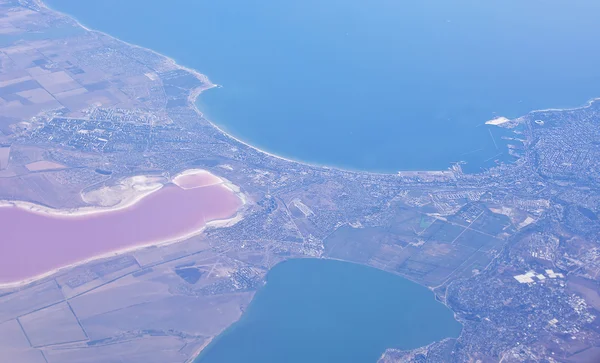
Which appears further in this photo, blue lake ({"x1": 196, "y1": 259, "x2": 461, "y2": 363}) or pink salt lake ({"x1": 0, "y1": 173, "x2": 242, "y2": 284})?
pink salt lake ({"x1": 0, "y1": 173, "x2": 242, "y2": 284})

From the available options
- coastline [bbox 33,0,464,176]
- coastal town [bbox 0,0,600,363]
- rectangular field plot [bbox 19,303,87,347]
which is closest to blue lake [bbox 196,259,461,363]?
coastal town [bbox 0,0,600,363]

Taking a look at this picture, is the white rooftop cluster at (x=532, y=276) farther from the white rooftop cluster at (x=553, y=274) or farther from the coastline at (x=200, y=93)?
the coastline at (x=200, y=93)

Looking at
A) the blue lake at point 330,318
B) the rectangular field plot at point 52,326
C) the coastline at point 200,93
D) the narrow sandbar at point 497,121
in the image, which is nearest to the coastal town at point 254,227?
the rectangular field plot at point 52,326

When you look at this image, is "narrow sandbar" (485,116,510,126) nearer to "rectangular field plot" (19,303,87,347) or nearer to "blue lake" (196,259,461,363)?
"blue lake" (196,259,461,363)

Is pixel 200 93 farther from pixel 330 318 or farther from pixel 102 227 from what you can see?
pixel 330 318

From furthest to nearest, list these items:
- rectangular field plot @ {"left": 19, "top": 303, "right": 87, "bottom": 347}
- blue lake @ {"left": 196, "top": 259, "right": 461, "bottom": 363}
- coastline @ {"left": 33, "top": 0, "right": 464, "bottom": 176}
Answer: coastline @ {"left": 33, "top": 0, "right": 464, "bottom": 176}, blue lake @ {"left": 196, "top": 259, "right": 461, "bottom": 363}, rectangular field plot @ {"left": 19, "top": 303, "right": 87, "bottom": 347}

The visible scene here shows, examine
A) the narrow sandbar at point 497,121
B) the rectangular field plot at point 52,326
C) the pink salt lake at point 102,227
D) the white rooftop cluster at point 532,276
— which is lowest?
the rectangular field plot at point 52,326
